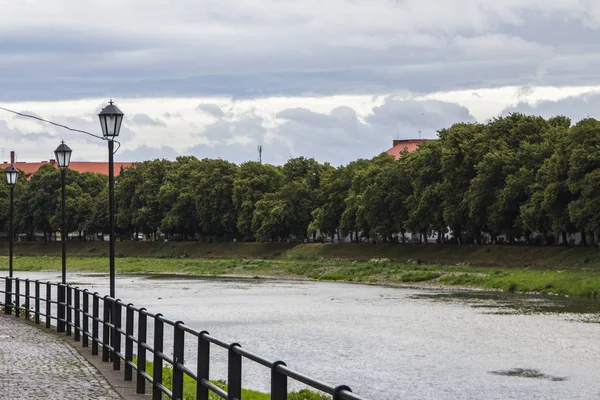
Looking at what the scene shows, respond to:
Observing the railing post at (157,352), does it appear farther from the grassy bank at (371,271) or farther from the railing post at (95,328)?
the grassy bank at (371,271)

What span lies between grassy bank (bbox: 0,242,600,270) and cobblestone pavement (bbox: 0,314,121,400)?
5090 centimetres

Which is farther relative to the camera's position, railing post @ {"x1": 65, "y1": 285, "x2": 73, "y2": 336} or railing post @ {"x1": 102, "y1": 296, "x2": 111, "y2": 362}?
railing post @ {"x1": 65, "y1": 285, "x2": 73, "y2": 336}

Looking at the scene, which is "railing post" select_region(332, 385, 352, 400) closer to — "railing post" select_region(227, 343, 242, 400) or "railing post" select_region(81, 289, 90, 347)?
"railing post" select_region(227, 343, 242, 400)

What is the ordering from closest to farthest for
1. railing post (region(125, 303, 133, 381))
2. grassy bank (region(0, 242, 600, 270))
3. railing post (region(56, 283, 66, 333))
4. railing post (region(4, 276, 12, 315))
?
railing post (region(125, 303, 133, 381)), railing post (region(56, 283, 66, 333)), railing post (region(4, 276, 12, 315)), grassy bank (region(0, 242, 600, 270))

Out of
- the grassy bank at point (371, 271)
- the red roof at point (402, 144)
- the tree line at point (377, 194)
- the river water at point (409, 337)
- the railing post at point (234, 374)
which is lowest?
the river water at point (409, 337)

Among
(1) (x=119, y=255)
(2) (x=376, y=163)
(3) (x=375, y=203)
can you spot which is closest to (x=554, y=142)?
(3) (x=375, y=203)

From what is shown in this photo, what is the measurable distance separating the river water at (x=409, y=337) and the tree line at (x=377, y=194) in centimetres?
1181

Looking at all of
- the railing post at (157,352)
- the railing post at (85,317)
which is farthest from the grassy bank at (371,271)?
the railing post at (157,352)

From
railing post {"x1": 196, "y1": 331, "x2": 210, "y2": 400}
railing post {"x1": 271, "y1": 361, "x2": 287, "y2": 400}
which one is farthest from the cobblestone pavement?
railing post {"x1": 271, "y1": 361, "x2": 287, "y2": 400}

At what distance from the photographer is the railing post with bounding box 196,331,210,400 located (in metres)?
11.1

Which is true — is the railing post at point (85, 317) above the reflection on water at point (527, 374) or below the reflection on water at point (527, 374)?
above

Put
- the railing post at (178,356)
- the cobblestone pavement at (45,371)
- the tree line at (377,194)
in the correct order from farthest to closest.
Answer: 1. the tree line at (377,194)
2. the cobblestone pavement at (45,371)
3. the railing post at (178,356)

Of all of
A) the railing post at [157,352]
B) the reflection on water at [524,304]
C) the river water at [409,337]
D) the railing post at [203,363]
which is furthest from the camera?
the reflection on water at [524,304]

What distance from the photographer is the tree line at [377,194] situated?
233 ft
